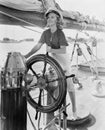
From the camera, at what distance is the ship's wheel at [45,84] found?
5.09ft

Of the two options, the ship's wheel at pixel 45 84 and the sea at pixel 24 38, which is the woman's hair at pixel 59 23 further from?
the ship's wheel at pixel 45 84

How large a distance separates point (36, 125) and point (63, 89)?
39 cm

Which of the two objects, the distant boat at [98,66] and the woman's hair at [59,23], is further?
the distant boat at [98,66]

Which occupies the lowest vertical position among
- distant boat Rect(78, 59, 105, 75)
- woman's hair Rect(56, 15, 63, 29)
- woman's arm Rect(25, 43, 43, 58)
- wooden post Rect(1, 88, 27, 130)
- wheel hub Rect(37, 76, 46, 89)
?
wooden post Rect(1, 88, 27, 130)

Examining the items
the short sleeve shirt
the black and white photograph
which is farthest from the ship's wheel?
the short sleeve shirt

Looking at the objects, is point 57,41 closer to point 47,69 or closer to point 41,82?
point 47,69

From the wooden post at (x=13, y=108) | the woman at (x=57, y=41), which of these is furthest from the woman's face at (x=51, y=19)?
the wooden post at (x=13, y=108)

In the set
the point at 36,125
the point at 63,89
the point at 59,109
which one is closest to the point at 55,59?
the point at 63,89

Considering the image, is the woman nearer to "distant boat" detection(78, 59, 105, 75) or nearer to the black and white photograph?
the black and white photograph

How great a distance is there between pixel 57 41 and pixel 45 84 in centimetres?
35

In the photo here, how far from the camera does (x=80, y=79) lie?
1.68m

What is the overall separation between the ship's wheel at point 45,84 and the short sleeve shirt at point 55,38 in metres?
0.11

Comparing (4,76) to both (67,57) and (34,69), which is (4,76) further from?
(67,57)

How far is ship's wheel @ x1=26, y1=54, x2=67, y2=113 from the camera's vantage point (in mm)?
1550
